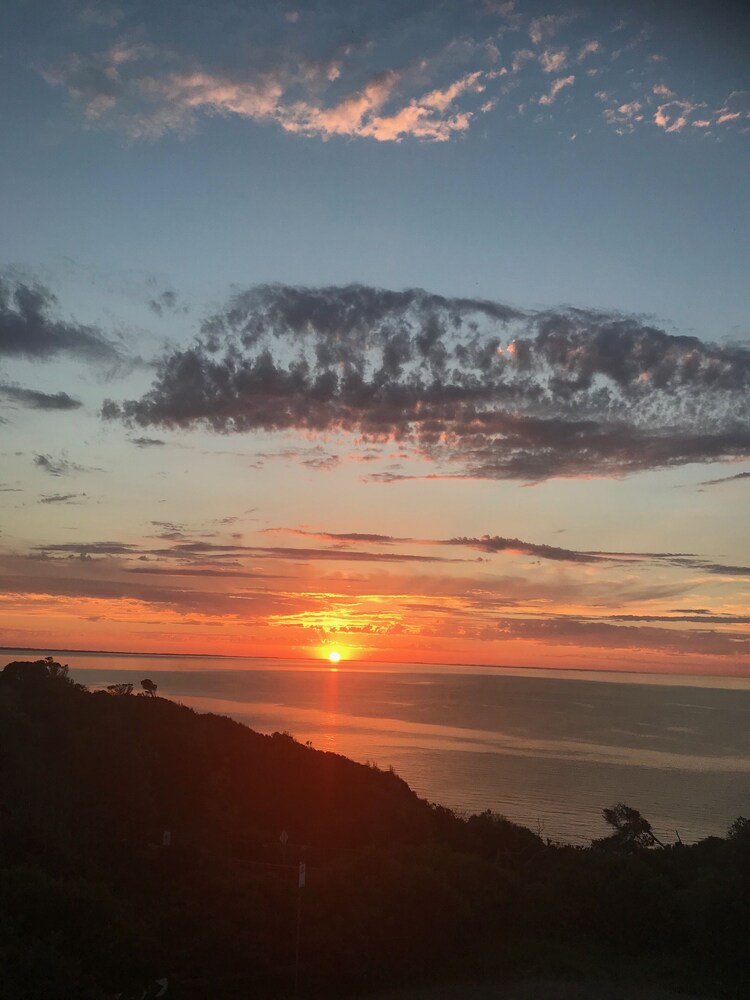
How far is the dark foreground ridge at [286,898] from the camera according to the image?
43.9 feet

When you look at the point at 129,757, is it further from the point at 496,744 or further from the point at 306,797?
the point at 496,744

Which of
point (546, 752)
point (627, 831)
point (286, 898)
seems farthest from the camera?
point (546, 752)

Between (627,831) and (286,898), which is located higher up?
(286,898)

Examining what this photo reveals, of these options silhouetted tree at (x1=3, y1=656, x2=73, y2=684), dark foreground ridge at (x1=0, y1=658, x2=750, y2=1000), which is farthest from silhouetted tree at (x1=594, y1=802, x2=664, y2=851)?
silhouetted tree at (x1=3, y1=656, x2=73, y2=684)

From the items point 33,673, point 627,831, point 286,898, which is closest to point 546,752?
point 627,831

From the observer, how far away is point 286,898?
16.3 metres

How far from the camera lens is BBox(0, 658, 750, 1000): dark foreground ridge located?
13.4 metres

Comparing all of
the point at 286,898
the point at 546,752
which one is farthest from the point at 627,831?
the point at 546,752

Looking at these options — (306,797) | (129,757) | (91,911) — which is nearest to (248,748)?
(306,797)

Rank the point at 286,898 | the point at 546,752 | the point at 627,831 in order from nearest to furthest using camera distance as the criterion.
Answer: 1. the point at 286,898
2. the point at 627,831
3. the point at 546,752

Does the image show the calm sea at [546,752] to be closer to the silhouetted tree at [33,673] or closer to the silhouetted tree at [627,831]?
the silhouetted tree at [627,831]

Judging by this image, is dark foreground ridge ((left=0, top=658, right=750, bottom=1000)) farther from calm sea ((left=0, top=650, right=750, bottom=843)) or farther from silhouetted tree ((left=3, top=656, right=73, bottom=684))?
calm sea ((left=0, top=650, right=750, bottom=843))

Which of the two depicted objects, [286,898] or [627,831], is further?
[627,831]

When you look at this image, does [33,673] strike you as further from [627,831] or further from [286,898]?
[627,831]
